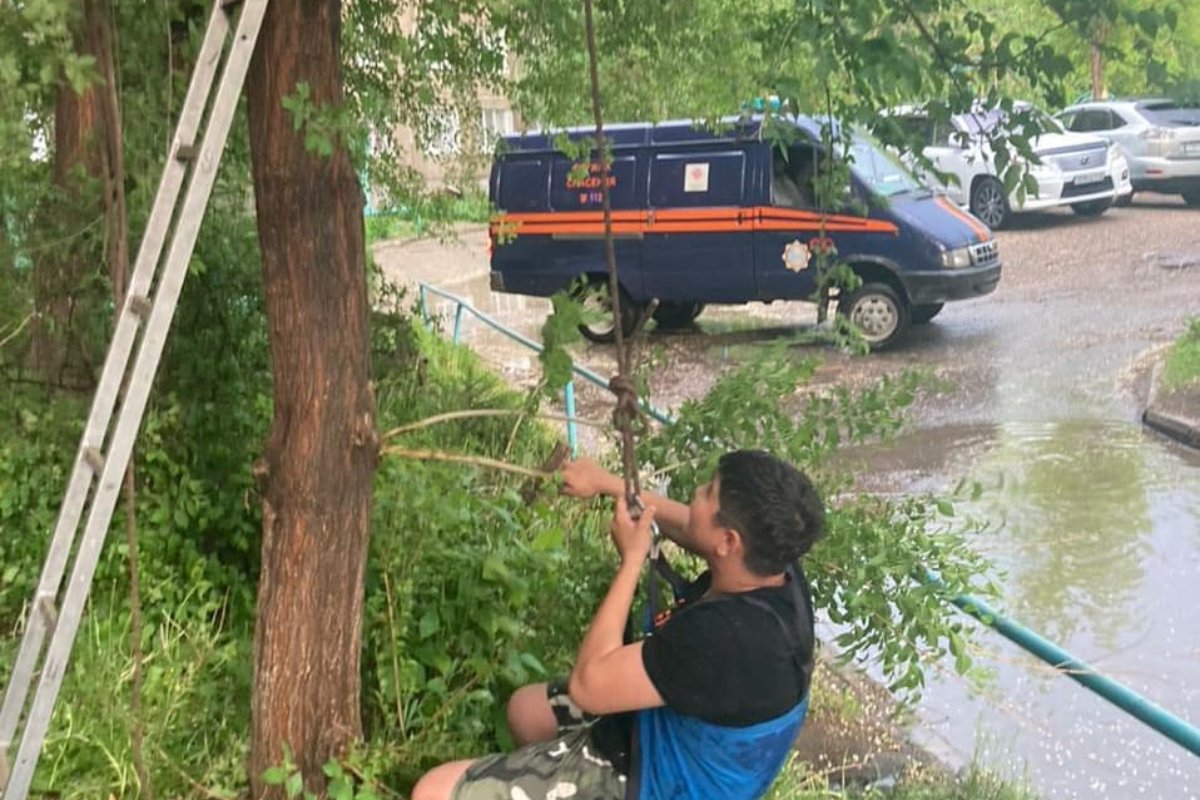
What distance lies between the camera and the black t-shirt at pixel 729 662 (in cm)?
226

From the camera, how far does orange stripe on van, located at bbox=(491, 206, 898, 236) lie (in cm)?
1023

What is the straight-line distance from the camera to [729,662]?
227 centimetres

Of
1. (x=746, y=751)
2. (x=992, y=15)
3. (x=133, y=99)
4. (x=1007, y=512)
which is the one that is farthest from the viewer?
(x=1007, y=512)

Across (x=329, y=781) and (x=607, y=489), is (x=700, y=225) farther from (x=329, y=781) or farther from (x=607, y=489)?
(x=329, y=781)

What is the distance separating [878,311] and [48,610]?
9.15 meters

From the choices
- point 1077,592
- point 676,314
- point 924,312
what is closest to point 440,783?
point 1077,592

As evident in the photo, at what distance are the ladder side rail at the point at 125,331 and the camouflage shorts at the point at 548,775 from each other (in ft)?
3.27

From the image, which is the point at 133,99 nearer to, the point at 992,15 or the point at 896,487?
the point at 992,15

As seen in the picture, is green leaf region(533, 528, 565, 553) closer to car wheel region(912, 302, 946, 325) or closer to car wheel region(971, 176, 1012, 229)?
car wheel region(912, 302, 946, 325)

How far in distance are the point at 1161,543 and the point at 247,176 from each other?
539 centimetres

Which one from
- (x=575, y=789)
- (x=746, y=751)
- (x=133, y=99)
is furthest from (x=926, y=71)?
(x=133, y=99)

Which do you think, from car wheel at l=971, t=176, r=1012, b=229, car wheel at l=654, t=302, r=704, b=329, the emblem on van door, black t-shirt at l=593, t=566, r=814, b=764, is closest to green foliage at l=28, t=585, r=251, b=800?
black t-shirt at l=593, t=566, r=814, b=764

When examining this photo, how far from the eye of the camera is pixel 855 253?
1045 cm

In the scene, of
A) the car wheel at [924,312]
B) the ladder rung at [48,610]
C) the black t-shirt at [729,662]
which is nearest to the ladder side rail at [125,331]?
the ladder rung at [48,610]
